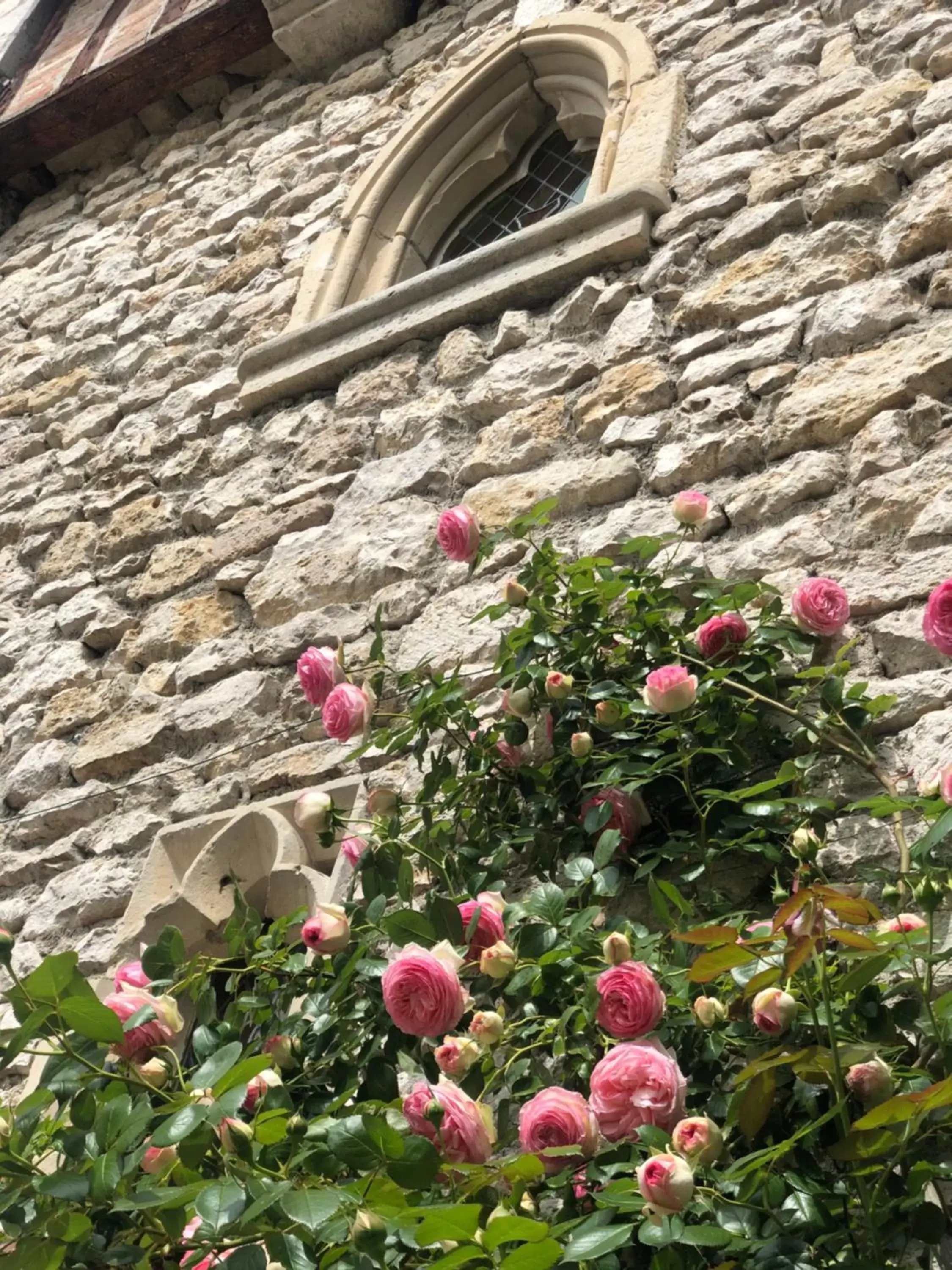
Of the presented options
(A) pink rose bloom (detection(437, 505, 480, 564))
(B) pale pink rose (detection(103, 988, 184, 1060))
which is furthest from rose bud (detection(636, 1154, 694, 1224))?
(A) pink rose bloom (detection(437, 505, 480, 564))

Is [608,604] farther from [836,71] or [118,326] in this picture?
[118,326]

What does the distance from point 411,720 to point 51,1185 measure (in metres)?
1.00

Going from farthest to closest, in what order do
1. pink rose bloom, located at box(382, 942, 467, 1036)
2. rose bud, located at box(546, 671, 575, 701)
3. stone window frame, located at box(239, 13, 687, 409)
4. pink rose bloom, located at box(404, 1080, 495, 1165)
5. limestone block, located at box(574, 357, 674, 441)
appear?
1. stone window frame, located at box(239, 13, 687, 409)
2. limestone block, located at box(574, 357, 674, 441)
3. rose bud, located at box(546, 671, 575, 701)
4. pink rose bloom, located at box(382, 942, 467, 1036)
5. pink rose bloom, located at box(404, 1080, 495, 1165)

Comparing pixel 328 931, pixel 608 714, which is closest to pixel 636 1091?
pixel 328 931

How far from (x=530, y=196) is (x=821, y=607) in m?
2.74

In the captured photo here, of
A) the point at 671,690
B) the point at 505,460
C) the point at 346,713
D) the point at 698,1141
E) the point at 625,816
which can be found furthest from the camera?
the point at 505,460

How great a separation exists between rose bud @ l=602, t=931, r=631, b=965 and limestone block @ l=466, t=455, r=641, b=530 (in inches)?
48.7

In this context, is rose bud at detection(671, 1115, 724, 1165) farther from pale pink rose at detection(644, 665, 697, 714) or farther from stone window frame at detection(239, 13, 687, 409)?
stone window frame at detection(239, 13, 687, 409)

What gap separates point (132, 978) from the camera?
1995 millimetres

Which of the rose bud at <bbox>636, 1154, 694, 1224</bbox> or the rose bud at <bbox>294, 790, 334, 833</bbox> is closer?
the rose bud at <bbox>636, 1154, 694, 1224</bbox>

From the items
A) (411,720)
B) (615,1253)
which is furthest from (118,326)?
(615,1253)

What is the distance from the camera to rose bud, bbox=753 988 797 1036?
152 cm

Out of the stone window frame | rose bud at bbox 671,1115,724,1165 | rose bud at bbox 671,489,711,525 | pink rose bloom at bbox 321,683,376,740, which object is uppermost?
the stone window frame

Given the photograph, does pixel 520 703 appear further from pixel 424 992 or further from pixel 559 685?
pixel 424 992
